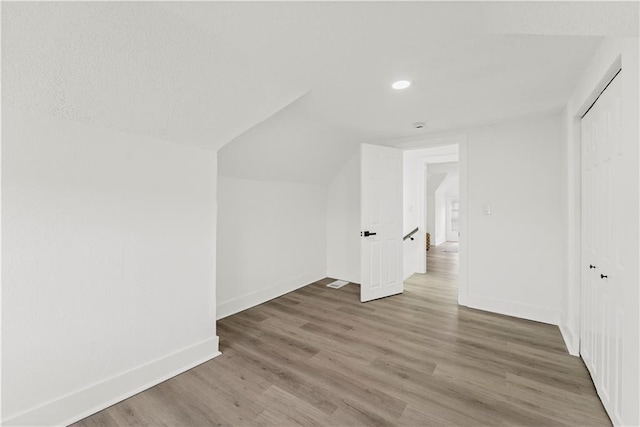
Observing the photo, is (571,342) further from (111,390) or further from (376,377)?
(111,390)

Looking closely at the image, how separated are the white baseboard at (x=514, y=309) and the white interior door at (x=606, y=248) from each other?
0.81m

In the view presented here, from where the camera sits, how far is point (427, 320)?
300 cm

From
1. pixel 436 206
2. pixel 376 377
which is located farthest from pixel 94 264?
pixel 436 206

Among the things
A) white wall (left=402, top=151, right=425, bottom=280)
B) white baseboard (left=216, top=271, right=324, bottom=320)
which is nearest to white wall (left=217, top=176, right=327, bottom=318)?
white baseboard (left=216, top=271, right=324, bottom=320)

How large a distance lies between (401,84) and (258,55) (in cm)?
116

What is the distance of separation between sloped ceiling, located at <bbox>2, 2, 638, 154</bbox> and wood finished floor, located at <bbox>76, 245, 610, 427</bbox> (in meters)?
1.81

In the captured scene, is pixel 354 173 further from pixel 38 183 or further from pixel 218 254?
pixel 38 183

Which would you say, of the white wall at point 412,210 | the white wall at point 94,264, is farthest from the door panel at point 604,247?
the white wall at point 94,264

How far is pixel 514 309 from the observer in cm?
310

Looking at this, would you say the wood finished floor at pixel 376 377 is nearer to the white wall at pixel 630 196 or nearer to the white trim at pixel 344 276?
the white wall at pixel 630 196

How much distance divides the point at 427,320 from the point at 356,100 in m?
2.47

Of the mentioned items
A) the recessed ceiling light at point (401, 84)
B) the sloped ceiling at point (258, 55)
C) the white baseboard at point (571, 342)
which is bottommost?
the white baseboard at point (571, 342)

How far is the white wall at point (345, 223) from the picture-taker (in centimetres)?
440

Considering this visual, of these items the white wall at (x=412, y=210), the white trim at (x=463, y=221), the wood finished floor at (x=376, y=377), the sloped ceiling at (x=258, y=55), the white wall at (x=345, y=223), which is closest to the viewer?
the sloped ceiling at (x=258, y=55)
